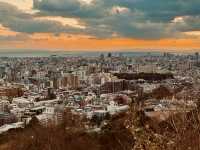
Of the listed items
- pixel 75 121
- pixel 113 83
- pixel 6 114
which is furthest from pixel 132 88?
pixel 75 121

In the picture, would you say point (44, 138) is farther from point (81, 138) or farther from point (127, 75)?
point (127, 75)

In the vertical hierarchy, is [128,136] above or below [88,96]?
above

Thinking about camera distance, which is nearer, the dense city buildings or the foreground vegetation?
the foreground vegetation

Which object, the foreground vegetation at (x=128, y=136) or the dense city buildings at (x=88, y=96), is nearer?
the foreground vegetation at (x=128, y=136)

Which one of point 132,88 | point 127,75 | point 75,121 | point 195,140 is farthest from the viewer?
point 127,75

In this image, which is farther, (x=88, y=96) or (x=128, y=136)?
(x=88, y=96)

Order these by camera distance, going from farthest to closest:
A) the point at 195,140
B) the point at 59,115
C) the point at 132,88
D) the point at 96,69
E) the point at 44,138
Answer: the point at 96,69 < the point at 132,88 < the point at 59,115 < the point at 44,138 < the point at 195,140

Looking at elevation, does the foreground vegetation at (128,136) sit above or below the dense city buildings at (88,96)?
above

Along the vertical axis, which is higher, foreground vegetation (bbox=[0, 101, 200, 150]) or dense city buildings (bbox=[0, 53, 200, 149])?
foreground vegetation (bbox=[0, 101, 200, 150])

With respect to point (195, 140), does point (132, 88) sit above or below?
below

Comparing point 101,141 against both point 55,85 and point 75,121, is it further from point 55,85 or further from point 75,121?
point 55,85

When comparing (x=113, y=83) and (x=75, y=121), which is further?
(x=113, y=83)
